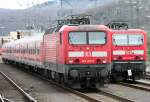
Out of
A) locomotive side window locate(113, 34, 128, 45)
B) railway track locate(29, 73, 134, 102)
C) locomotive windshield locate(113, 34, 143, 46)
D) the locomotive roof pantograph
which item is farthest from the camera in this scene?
the locomotive roof pantograph

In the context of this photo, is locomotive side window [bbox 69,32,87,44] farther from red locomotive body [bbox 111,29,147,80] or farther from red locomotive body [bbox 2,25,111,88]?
red locomotive body [bbox 111,29,147,80]

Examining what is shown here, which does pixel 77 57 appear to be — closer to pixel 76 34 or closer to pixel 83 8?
pixel 76 34

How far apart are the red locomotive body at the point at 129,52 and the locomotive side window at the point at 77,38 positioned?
193 inches

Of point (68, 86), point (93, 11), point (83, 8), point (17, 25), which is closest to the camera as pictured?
point (68, 86)

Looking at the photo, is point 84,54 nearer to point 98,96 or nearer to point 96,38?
point 96,38

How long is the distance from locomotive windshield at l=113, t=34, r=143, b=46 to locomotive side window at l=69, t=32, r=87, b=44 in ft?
16.3

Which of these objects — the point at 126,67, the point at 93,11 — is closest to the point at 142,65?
the point at 126,67

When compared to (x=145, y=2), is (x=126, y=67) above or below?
below

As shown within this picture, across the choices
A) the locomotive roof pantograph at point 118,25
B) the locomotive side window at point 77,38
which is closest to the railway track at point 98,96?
the locomotive side window at point 77,38

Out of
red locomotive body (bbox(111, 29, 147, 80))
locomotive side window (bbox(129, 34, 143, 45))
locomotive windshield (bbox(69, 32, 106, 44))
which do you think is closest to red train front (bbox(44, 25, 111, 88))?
locomotive windshield (bbox(69, 32, 106, 44))

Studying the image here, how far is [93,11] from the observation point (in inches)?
3438

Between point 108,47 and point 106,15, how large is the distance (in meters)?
66.4

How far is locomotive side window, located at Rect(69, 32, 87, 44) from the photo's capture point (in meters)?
21.3

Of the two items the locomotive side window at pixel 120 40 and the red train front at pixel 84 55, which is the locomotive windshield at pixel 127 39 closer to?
the locomotive side window at pixel 120 40
